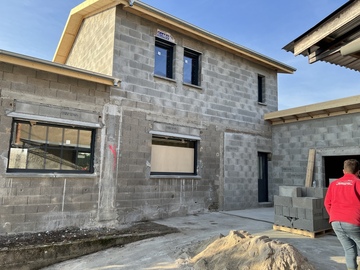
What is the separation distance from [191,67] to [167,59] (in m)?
1.06

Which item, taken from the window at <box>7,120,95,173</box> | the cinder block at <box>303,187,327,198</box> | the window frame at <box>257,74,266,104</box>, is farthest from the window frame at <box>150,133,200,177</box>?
the window frame at <box>257,74,266,104</box>

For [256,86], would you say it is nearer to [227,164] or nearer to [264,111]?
[264,111]

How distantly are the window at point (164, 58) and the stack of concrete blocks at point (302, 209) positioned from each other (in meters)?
5.23

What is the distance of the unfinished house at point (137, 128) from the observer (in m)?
6.66

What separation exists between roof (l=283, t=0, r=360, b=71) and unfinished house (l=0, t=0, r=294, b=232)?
542 cm

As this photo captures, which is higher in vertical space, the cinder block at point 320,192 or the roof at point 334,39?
the roof at point 334,39

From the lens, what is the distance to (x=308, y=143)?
10.7 m

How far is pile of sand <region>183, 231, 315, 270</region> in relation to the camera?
4066mm

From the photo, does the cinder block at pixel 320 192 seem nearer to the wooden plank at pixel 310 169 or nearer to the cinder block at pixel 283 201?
the cinder block at pixel 283 201

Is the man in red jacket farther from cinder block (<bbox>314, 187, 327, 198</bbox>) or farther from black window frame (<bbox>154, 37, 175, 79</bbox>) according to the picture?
black window frame (<bbox>154, 37, 175, 79</bbox>)

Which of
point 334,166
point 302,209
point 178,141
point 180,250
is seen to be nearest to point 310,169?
point 334,166

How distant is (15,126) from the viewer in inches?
259

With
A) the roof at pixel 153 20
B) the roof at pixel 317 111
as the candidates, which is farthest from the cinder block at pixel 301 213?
the roof at pixel 153 20

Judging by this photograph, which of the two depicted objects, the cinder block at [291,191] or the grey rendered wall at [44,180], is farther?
the cinder block at [291,191]
